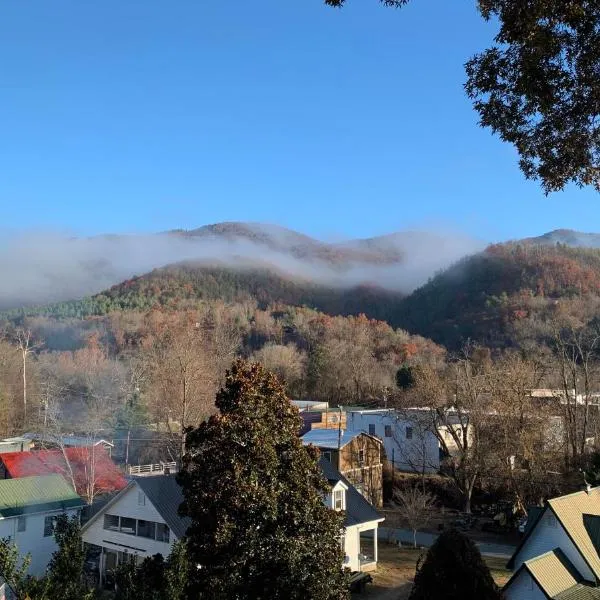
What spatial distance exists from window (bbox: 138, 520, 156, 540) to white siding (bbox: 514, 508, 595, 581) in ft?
44.2

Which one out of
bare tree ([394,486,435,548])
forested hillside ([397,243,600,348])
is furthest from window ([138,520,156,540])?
forested hillside ([397,243,600,348])

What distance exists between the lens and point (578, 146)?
10.3m

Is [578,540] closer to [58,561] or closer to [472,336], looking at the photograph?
[58,561]

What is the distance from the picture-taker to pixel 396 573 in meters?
26.9

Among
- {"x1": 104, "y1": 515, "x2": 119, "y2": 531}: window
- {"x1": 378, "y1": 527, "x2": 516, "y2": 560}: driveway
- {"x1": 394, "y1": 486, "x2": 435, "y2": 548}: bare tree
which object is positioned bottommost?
{"x1": 378, "y1": 527, "x2": 516, "y2": 560}: driveway

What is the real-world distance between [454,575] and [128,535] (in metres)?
14.9

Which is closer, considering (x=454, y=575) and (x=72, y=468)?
(x=454, y=575)

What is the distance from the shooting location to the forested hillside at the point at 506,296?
104m

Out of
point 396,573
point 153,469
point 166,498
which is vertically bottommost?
point 396,573

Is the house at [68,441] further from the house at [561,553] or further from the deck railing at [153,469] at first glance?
the house at [561,553]

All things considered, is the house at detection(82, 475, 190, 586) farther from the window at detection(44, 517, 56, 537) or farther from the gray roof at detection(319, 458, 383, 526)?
the gray roof at detection(319, 458, 383, 526)

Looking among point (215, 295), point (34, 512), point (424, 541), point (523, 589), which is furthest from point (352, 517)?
point (215, 295)

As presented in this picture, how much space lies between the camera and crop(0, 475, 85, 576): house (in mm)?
27203

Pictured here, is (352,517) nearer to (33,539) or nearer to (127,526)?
(127,526)
